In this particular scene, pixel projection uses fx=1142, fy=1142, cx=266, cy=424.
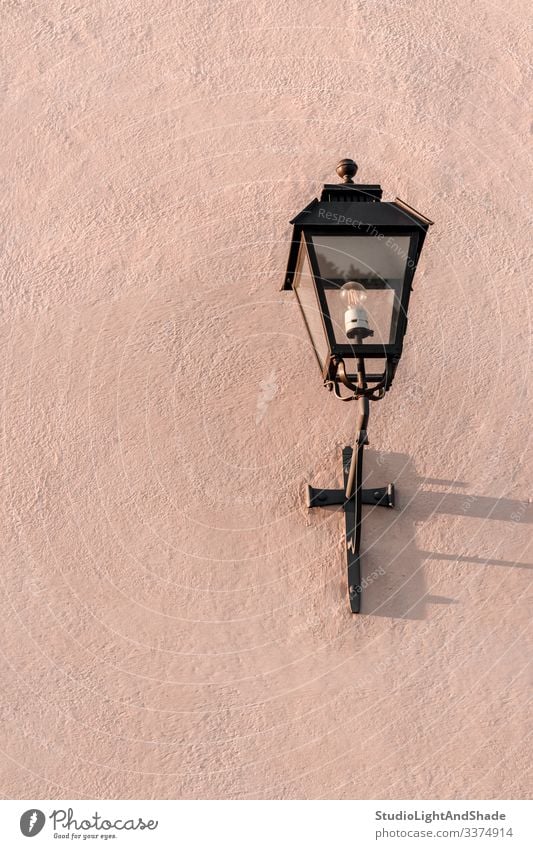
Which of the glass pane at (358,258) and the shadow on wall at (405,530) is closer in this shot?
the glass pane at (358,258)

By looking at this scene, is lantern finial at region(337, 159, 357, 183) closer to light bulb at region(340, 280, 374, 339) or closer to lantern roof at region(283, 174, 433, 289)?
lantern roof at region(283, 174, 433, 289)

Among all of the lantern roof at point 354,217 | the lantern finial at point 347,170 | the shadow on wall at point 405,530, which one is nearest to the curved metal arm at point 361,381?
the lantern roof at point 354,217

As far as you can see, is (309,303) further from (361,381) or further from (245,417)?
(245,417)

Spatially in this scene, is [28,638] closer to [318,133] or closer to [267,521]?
[267,521]

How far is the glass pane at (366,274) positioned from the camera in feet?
10.6

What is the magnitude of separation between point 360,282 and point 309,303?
0.20 m

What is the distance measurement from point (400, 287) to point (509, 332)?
835 millimetres

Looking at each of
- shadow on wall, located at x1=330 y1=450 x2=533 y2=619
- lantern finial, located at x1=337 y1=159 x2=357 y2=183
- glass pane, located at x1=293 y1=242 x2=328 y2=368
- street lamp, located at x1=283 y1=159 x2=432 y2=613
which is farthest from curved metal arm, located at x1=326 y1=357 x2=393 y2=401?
lantern finial, located at x1=337 y1=159 x2=357 y2=183

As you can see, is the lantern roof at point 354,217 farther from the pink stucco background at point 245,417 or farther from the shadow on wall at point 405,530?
the shadow on wall at point 405,530

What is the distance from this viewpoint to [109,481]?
367 cm

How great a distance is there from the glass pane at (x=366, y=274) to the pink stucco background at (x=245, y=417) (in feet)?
2.01

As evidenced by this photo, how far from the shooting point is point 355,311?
10.5 ft

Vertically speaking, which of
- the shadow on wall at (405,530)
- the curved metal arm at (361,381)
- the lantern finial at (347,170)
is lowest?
the shadow on wall at (405,530)

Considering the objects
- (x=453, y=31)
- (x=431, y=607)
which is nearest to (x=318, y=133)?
(x=453, y=31)
